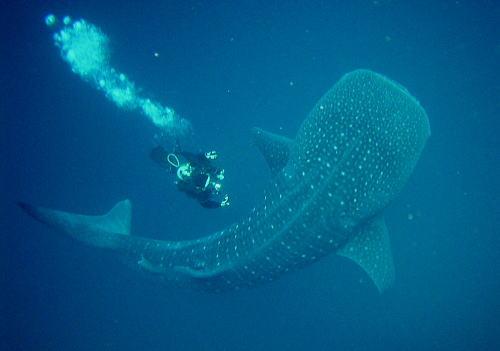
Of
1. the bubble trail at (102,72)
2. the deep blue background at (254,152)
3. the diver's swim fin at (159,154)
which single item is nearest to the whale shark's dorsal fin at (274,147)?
Answer: the diver's swim fin at (159,154)

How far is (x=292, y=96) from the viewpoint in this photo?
948cm

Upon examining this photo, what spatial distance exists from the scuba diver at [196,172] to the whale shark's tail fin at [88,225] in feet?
4.97

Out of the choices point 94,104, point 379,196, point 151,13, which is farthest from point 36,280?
point 379,196

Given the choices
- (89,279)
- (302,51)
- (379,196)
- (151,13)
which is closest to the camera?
(379,196)

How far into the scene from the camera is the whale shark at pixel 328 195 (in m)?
4.74

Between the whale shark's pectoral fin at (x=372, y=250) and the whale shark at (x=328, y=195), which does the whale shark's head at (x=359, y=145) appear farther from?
the whale shark's pectoral fin at (x=372, y=250)

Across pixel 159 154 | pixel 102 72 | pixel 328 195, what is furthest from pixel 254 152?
pixel 328 195

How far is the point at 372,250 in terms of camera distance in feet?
18.2

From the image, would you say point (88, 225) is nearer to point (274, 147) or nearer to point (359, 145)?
point (274, 147)

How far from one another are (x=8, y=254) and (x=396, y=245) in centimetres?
1147

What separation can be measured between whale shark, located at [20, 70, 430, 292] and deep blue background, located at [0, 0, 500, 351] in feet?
13.1

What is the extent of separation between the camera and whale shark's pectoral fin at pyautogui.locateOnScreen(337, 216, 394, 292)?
18.1 ft

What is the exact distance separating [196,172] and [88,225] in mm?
2106

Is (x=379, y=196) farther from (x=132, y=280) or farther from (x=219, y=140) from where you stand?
(x=132, y=280)
